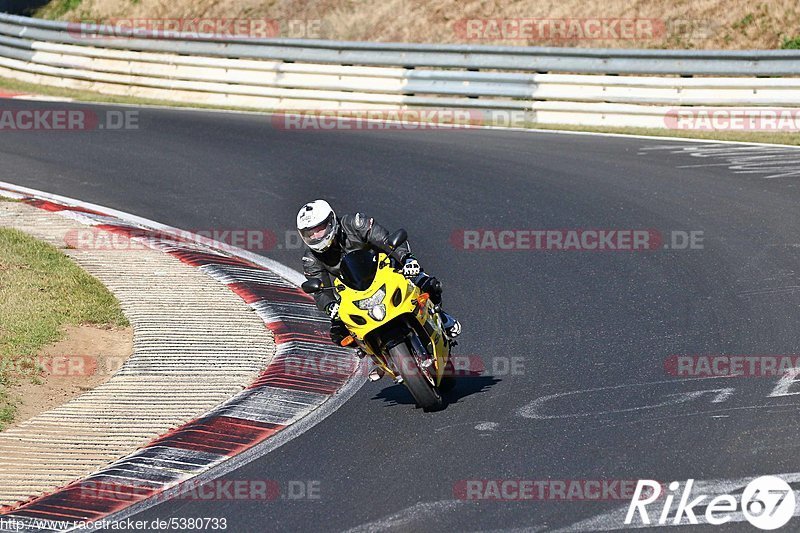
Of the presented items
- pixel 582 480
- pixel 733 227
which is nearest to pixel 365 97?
pixel 733 227

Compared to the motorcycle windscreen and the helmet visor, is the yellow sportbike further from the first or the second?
the helmet visor

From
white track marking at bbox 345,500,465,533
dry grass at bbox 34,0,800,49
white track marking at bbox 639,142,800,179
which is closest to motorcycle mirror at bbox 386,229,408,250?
white track marking at bbox 345,500,465,533

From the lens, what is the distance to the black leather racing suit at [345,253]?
830cm

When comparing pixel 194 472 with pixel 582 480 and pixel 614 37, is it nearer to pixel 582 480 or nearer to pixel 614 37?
pixel 582 480

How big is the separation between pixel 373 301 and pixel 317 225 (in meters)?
0.66

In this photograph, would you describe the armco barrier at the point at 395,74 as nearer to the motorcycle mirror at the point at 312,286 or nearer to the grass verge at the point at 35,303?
the grass verge at the point at 35,303

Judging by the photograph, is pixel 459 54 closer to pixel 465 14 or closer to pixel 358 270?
pixel 465 14

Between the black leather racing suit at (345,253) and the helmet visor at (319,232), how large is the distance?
0.20 metres

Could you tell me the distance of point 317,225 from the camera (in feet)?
26.5

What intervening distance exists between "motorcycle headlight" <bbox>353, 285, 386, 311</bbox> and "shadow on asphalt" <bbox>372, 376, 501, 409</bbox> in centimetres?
90

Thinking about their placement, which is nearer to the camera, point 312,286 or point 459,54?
point 312,286

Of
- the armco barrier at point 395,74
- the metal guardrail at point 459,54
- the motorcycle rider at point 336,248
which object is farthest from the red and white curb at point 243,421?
the metal guardrail at point 459,54

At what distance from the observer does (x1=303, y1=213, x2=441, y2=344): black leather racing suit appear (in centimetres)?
830

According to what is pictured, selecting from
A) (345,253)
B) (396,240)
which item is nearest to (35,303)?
(345,253)
